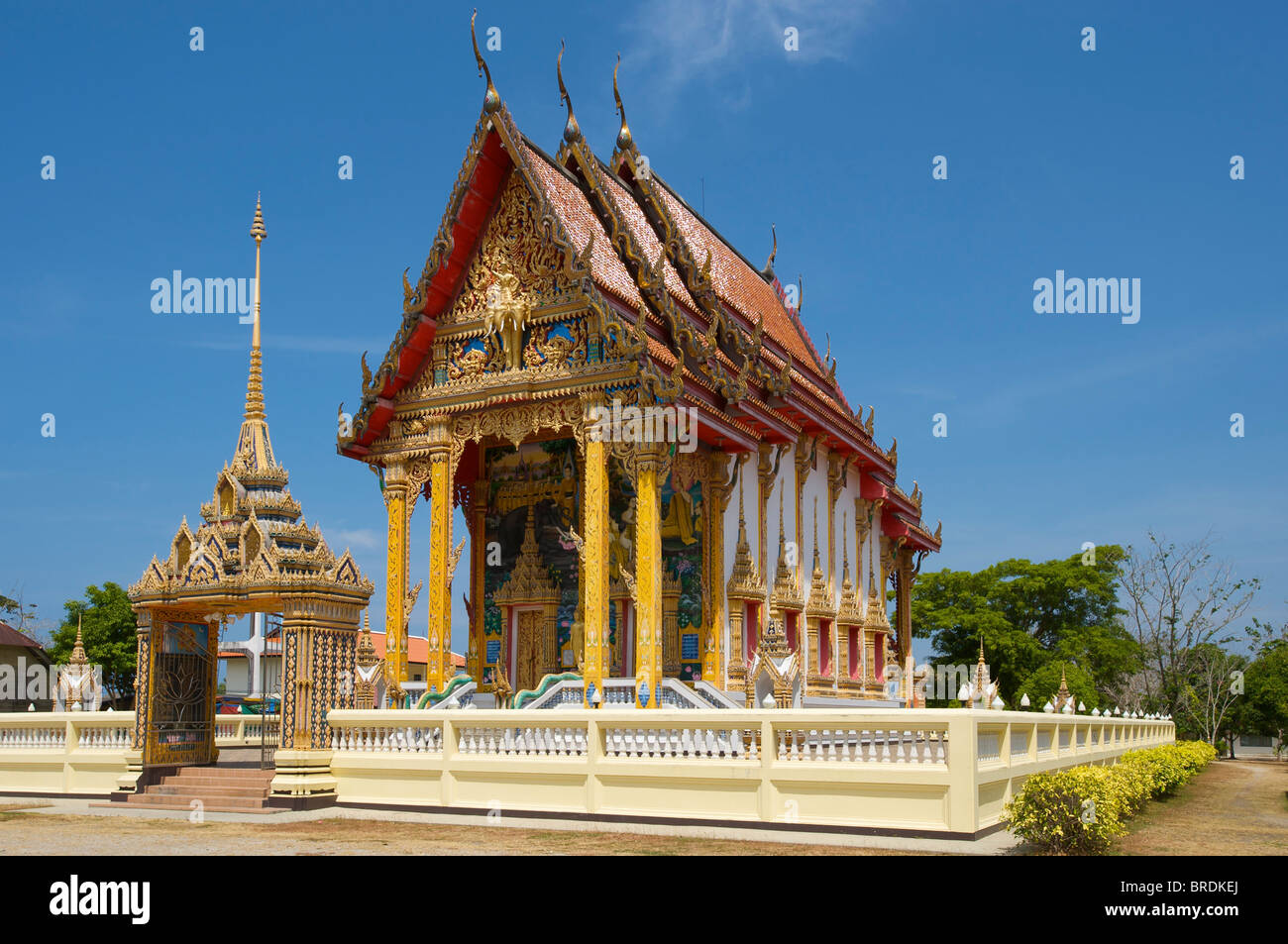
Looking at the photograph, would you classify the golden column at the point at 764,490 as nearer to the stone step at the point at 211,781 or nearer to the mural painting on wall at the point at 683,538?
the mural painting on wall at the point at 683,538

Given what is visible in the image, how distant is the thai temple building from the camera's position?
16.8 meters

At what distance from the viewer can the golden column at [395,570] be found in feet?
58.1

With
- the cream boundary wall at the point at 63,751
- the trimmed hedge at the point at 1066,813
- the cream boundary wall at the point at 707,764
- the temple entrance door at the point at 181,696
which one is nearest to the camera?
the trimmed hedge at the point at 1066,813

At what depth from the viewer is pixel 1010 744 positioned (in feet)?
37.2

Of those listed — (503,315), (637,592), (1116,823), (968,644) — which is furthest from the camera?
(968,644)

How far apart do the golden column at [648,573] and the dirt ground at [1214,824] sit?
6.19 m

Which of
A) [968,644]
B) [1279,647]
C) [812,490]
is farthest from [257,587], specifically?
[1279,647]

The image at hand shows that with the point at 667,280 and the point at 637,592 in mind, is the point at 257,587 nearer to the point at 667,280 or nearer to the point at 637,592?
the point at 637,592

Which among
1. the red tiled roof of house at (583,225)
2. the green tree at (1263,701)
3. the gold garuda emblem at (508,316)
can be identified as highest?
the red tiled roof of house at (583,225)

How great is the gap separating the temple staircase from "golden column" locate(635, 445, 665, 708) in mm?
5048

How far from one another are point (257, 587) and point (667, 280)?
1022 cm

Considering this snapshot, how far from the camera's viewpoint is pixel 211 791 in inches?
528

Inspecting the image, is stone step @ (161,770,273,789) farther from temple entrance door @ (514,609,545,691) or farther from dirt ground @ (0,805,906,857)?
temple entrance door @ (514,609,545,691)

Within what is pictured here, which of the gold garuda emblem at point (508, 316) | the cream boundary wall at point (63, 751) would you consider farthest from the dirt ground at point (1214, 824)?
the cream boundary wall at point (63, 751)
